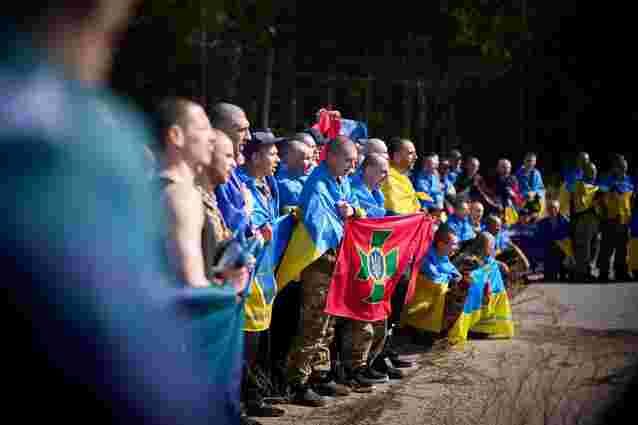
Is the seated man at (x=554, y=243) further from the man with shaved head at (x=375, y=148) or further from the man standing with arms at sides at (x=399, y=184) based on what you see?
the man with shaved head at (x=375, y=148)

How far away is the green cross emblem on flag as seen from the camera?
5500 mm

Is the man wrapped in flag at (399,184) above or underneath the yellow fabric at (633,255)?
above

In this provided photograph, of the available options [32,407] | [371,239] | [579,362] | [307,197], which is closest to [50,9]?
[32,407]

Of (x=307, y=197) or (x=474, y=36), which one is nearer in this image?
(x=307, y=197)

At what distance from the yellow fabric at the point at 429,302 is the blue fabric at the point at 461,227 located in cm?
129

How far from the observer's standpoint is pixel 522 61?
73.8 ft

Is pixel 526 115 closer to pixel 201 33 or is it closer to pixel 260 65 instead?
pixel 260 65

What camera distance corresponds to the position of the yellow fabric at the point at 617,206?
11.7 m

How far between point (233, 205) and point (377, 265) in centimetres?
173

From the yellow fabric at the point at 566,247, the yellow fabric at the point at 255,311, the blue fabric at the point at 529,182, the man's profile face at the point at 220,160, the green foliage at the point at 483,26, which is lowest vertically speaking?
the yellow fabric at the point at 255,311

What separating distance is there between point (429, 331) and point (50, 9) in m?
6.04

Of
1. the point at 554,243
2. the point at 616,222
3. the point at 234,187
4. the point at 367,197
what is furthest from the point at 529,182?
the point at 234,187

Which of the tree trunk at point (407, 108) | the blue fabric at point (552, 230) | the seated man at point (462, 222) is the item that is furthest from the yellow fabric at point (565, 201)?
the tree trunk at point (407, 108)

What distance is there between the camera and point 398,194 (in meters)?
6.67
